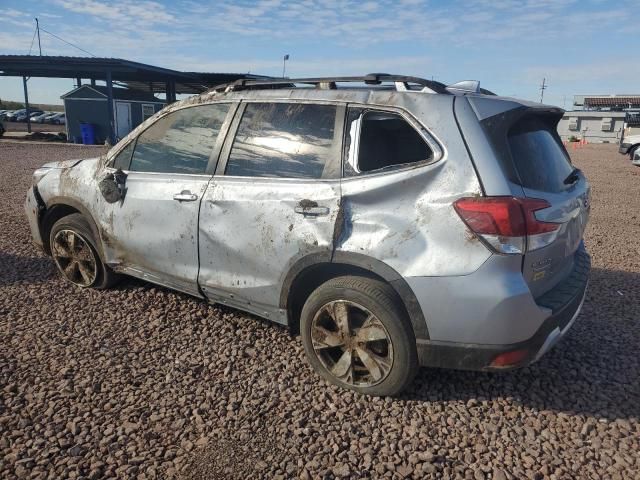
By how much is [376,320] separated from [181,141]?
2.01 metres

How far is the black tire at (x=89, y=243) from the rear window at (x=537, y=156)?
10.9 ft

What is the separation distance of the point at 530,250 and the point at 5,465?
2.71 m

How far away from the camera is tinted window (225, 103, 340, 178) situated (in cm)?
302

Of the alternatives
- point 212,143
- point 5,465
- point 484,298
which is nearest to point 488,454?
point 484,298

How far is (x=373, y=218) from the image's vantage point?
273cm

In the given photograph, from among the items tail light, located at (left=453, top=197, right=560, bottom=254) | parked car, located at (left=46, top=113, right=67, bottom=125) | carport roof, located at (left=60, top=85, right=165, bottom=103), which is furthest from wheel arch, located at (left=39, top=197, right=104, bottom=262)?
parked car, located at (left=46, top=113, right=67, bottom=125)

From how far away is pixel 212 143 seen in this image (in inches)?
139

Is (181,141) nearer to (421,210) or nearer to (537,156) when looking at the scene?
(421,210)

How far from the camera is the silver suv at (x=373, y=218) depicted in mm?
2523

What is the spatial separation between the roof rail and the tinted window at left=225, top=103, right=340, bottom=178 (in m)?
0.19

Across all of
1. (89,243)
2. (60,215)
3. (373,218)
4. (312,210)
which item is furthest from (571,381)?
(60,215)

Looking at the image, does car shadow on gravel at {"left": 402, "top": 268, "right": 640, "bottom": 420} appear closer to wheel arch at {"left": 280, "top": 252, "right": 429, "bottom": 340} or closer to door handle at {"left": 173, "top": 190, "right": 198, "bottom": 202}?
wheel arch at {"left": 280, "top": 252, "right": 429, "bottom": 340}

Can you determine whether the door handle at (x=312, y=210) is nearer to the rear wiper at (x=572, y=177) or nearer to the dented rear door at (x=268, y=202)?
the dented rear door at (x=268, y=202)

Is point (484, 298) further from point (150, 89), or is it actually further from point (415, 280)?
point (150, 89)
